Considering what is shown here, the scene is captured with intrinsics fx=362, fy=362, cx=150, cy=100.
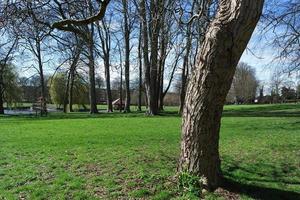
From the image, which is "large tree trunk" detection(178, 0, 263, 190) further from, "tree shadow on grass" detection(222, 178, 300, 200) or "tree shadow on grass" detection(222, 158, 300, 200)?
"tree shadow on grass" detection(222, 158, 300, 200)

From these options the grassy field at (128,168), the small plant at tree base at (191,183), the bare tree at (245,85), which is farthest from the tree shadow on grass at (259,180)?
the bare tree at (245,85)

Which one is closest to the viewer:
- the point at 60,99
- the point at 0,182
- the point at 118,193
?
the point at 118,193

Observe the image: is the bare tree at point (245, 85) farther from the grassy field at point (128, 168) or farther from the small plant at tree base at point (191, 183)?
the small plant at tree base at point (191, 183)

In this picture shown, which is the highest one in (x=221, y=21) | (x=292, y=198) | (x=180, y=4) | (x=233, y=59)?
(x=180, y=4)

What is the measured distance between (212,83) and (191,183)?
166 cm

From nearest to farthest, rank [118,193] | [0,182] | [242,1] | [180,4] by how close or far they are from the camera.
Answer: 1. [242,1]
2. [118,193]
3. [0,182]
4. [180,4]

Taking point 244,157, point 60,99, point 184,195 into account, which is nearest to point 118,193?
point 184,195

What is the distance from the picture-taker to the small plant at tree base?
18.8 ft

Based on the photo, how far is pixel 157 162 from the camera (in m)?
8.22

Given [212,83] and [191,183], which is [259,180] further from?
[212,83]

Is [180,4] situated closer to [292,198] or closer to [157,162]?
[157,162]

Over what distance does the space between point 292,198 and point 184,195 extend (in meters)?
1.72

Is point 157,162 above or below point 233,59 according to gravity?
below

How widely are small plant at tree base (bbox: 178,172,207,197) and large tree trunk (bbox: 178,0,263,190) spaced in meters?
0.08
